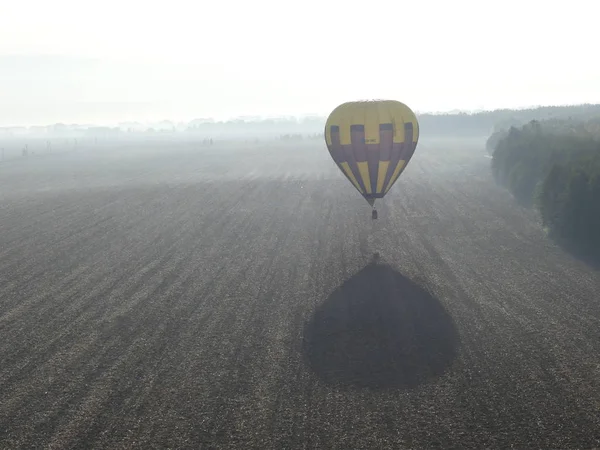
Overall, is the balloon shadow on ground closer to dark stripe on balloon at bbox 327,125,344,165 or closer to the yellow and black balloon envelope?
the yellow and black balloon envelope

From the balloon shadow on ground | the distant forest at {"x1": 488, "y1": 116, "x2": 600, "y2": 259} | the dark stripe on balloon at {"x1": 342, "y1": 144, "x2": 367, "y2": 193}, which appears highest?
the dark stripe on balloon at {"x1": 342, "y1": 144, "x2": 367, "y2": 193}

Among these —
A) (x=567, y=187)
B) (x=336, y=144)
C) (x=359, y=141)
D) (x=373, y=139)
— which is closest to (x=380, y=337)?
(x=373, y=139)

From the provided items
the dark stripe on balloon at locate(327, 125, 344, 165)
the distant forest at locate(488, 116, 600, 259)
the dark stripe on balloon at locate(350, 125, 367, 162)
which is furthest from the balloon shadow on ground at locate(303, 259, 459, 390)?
the distant forest at locate(488, 116, 600, 259)

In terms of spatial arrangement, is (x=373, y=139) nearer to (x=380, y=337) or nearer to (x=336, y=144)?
(x=336, y=144)

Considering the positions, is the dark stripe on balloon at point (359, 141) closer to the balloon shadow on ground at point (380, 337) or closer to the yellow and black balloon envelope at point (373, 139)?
the yellow and black balloon envelope at point (373, 139)

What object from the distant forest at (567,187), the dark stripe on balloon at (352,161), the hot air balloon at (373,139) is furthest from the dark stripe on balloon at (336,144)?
the distant forest at (567,187)

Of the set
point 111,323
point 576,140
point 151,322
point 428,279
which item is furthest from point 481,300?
point 576,140

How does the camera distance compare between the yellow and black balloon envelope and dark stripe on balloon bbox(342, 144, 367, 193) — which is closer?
the yellow and black balloon envelope

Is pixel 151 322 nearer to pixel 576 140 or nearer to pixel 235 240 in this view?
pixel 235 240
